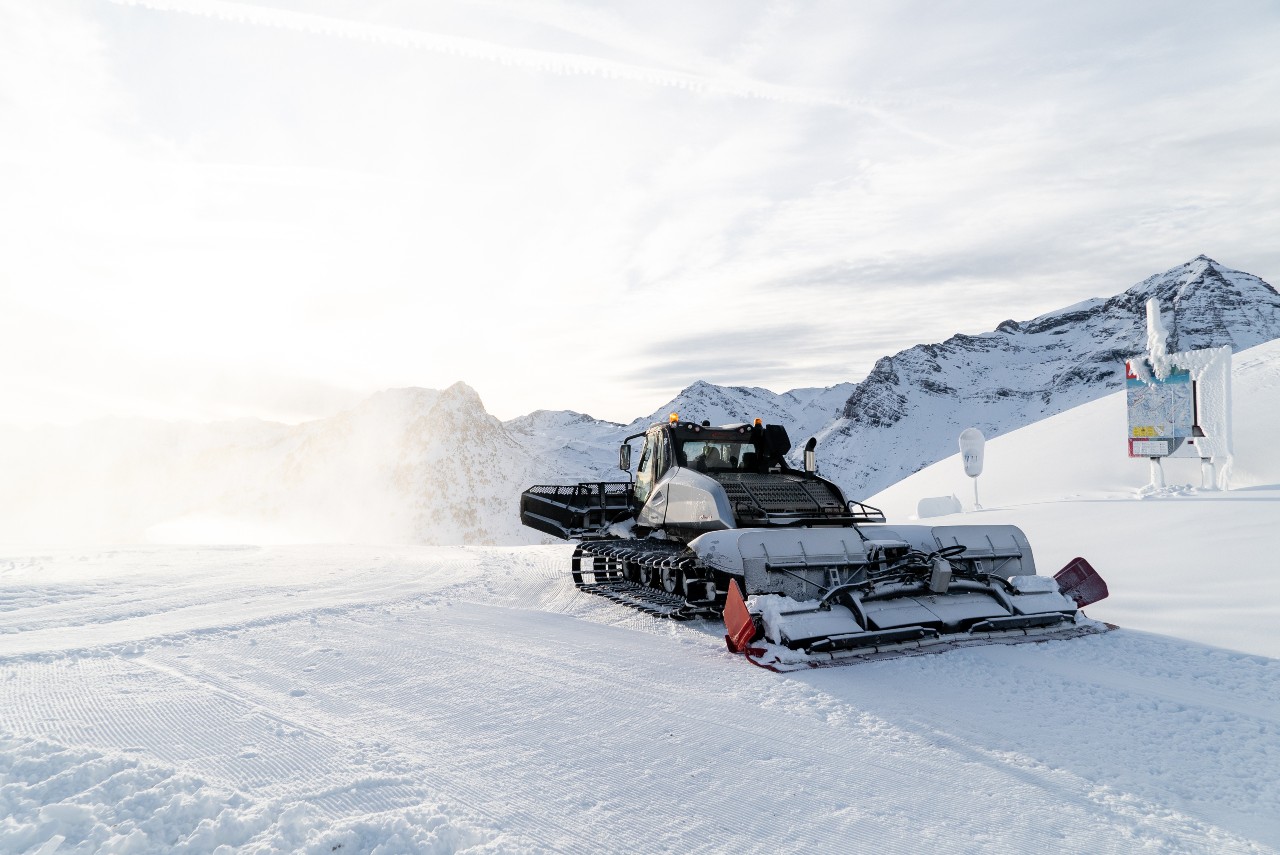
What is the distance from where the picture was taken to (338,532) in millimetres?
110750

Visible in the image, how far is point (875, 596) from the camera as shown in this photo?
23.5ft

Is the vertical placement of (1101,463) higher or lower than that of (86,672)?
higher

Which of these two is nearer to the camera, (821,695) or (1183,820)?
(1183,820)

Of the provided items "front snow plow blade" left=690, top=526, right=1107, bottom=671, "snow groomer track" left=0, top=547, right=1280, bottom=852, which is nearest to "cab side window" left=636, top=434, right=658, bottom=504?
"snow groomer track" left=0, top=547, right=1280, bottom=852

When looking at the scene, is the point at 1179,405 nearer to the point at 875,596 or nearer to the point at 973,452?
the point at 973,452

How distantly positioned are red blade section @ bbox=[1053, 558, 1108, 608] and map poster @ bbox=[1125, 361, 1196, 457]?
491 inches

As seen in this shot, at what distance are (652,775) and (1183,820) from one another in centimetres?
263

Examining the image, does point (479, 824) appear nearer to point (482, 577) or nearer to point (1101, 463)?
point (482, 577)

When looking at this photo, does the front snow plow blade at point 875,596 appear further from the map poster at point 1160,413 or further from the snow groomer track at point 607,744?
the map poster at point 1160,413

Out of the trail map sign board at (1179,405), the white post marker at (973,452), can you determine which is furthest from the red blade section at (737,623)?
the white post marker at (973,452)

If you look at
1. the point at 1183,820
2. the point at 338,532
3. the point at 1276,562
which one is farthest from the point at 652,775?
the point at 338,532

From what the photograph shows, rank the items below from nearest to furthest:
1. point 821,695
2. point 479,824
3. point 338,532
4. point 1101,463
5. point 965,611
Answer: point 479,824
point 821,695
point 965,611
point 1101,463
point 338,532

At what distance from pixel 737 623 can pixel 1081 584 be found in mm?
4292

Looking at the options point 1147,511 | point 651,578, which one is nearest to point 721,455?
point 651,578
